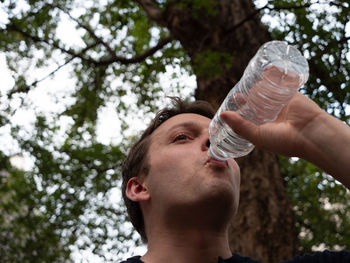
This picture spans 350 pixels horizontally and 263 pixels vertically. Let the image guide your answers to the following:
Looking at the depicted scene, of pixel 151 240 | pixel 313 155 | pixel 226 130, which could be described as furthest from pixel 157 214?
pixel 313 155

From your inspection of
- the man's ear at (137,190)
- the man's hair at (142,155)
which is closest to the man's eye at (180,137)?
the man's hair at (142,155)

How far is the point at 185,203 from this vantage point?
2539 millimetres

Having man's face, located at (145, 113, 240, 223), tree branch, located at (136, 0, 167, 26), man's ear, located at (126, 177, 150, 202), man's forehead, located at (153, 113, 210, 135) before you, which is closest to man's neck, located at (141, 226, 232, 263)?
man's face, located at (145, 113, 240, 223)

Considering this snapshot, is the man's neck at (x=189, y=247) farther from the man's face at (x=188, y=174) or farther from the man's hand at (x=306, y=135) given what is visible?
the man's hand at (x=306, y=135)

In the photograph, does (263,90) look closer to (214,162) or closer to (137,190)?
(214,162)

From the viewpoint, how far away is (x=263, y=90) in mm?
2484

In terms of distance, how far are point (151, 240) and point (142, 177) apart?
0.43m

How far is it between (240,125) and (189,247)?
93 centimetres

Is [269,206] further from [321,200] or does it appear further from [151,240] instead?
[321,200]

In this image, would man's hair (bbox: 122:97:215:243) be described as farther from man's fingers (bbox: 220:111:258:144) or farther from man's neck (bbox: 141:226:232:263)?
man's fingers (bbox: 220:111:258:144)

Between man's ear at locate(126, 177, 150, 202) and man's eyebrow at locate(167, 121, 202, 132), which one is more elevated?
man's eyebrow at locate(167, 121, 202, 132)

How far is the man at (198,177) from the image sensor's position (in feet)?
6.68

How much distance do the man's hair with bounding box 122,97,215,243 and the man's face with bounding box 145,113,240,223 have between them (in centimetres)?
15

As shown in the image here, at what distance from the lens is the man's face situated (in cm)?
251
